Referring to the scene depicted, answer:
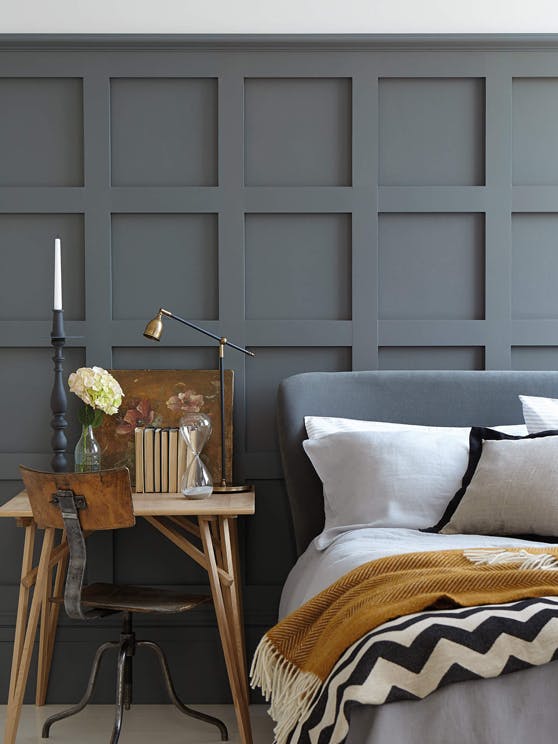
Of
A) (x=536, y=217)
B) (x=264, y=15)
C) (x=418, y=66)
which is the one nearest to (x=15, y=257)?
(x=264, y=15)

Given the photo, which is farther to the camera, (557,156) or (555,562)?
(557,156)

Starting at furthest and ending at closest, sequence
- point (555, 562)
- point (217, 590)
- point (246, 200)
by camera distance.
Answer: point (246, 200) < point (217, 590) < point (555, 562)

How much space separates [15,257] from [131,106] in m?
0.75

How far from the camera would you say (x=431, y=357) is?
3.12 metres

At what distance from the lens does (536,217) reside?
312 cm

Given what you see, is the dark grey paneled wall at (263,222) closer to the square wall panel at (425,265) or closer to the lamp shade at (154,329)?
the square wall panel at (425,265)

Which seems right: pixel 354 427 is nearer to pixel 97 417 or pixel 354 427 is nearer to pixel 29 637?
pixel 97 417

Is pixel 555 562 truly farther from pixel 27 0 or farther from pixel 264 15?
pixel 27 0

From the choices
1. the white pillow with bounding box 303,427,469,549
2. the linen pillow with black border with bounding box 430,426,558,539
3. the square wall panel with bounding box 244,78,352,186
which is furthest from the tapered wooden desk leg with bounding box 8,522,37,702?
the square wall panel with bounding box 244,78,352,186

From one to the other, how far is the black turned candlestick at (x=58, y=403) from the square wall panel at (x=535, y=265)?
5.79 ft

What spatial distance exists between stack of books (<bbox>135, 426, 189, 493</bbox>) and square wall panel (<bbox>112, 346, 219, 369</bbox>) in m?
0.31

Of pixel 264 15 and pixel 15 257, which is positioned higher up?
pixel 264 15

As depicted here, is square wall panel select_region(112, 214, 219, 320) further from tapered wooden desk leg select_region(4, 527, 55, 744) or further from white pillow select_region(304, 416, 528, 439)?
tapered wooden desk leg select_region(4, 527, 55, 744)

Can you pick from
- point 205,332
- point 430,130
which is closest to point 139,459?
point 205,332
